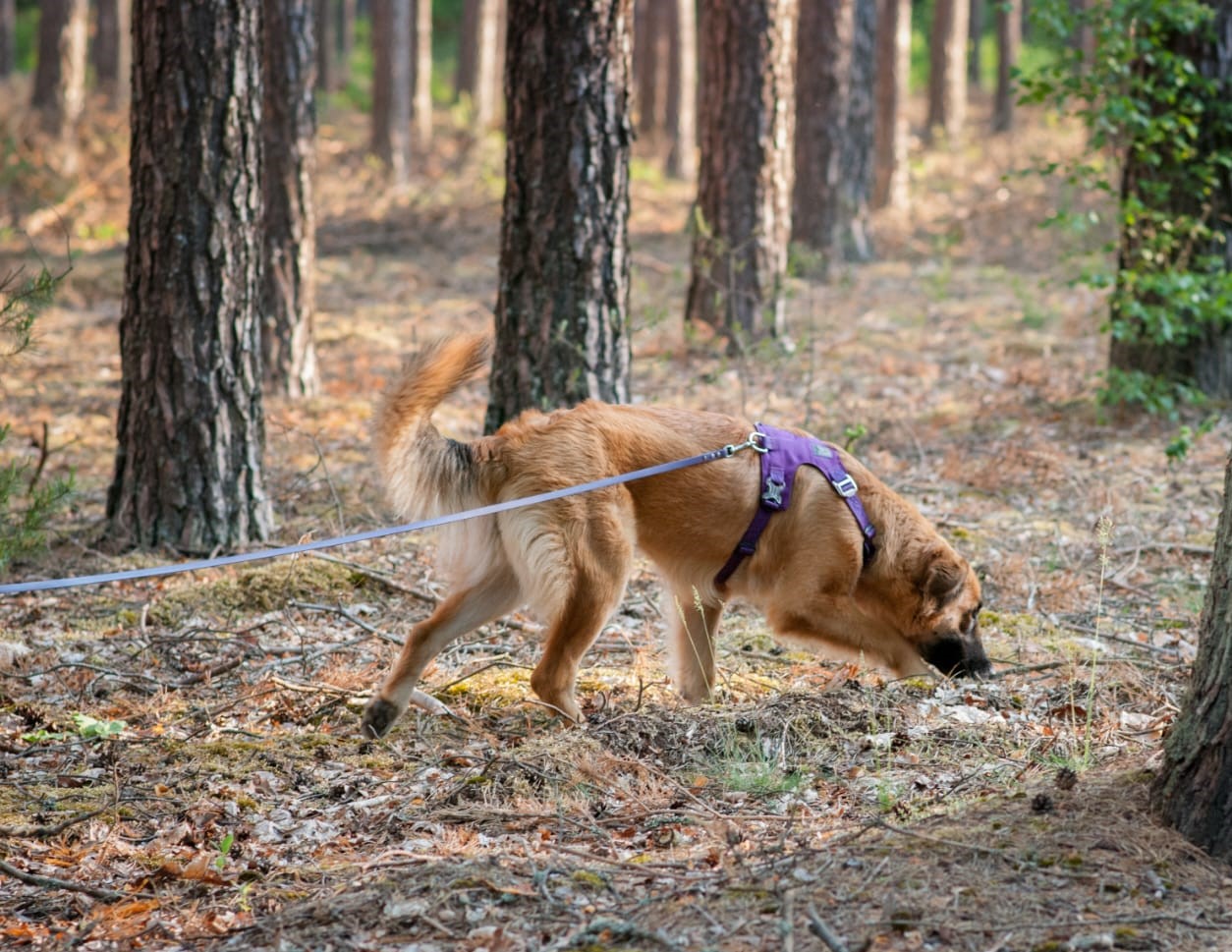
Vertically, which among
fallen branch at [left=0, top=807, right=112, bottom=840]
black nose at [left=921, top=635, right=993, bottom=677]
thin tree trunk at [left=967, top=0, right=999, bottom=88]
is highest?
thin tree trunk at [left=967, top=0, right=999, bottom=88]

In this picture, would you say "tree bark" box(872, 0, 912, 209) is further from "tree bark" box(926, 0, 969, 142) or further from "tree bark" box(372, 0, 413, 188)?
"tree bark" box(372, 0, 413, 188)

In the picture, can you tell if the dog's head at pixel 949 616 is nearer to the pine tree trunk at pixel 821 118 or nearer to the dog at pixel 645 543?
the dog at pixel 645 543

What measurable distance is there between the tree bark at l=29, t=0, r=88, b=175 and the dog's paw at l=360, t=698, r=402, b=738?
17505 mm

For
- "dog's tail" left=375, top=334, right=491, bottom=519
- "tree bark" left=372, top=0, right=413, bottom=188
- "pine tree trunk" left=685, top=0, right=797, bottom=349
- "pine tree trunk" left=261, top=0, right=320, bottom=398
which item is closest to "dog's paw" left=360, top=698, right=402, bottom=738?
"dog's tail" left=375, top=334, right=491, bottom=519

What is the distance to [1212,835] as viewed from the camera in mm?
3469

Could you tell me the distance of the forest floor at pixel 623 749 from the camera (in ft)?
11.1

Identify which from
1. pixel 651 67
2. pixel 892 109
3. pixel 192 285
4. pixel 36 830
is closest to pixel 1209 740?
pixel 36 830

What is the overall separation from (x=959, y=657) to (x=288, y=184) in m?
7.53

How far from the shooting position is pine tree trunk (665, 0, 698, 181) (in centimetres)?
2228

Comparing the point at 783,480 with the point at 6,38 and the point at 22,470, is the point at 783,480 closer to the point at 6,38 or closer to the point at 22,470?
the point at 22,470

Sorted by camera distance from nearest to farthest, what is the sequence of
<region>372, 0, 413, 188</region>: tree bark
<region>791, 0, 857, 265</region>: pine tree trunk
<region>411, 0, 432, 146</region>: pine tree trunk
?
<region>791, 0, 857, 265</region>: pine tree trunk
<region>372, 0, 413, 188</region>: tree bark
<region>411, 0, 432, 146</region>: pine tree trunk

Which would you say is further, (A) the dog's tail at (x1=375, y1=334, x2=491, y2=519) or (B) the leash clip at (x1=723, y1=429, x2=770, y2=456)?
(B) the leash clip at (x1=723, y1=429, x2=770, y2=456)

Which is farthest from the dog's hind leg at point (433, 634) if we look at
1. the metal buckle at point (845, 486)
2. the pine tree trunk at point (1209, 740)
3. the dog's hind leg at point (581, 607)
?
the pine tree trunk at point (1209, 740)

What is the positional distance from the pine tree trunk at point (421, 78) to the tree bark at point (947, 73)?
1027cm
